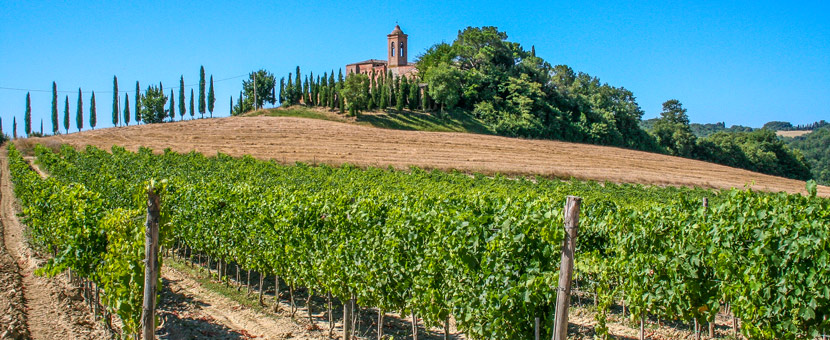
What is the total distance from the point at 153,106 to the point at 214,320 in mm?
65199

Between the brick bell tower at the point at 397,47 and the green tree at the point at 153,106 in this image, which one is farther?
the brick bell tower at the point at 397,47

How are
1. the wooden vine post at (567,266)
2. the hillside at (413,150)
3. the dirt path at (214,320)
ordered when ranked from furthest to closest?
the hillside at (413,150) → the dirt path at (214,320) → the wooden vine post at (567,266)

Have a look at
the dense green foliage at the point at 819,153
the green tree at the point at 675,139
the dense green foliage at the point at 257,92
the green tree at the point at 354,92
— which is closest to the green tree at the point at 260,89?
the dense green foliage at the point at 257,92

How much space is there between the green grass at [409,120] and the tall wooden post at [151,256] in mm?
52295

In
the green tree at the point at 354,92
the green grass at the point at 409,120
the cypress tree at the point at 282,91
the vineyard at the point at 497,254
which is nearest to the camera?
the vineyard at the point at 497,254

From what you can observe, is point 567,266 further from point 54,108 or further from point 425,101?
point 54,108

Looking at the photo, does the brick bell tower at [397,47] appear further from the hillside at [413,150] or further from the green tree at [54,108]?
the green tree at [54,108]

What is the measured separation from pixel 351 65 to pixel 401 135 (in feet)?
145

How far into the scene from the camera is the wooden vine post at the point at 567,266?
5.34 meters

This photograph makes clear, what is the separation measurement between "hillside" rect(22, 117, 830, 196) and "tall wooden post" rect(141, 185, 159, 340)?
30113 mm

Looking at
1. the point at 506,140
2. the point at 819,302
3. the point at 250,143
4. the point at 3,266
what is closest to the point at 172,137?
the point at 250,143

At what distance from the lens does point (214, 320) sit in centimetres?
977

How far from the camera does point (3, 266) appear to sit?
498 inches

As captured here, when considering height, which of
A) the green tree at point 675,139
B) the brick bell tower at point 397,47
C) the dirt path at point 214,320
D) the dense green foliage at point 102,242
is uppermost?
the brick bell tower at point 397,47
